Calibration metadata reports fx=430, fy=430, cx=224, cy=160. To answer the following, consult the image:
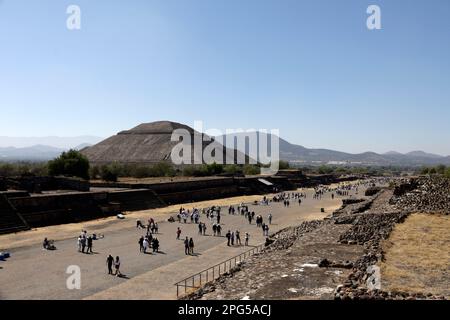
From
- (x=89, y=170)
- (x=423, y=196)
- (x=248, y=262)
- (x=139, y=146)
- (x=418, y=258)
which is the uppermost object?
(x=139, y=146)

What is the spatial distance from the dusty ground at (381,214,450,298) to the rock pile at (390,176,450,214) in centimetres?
381

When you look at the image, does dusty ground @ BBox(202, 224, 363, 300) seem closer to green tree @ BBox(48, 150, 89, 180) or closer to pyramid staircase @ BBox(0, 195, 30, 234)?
pyramid staircase @ BBox(0, 195, 30, 234)

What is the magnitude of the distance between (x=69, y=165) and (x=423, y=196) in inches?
1393

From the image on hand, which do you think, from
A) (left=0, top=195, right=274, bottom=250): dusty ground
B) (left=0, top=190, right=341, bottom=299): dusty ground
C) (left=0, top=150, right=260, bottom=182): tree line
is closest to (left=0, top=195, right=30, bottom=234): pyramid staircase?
(left=0, top=195, right=274, bottom=250): dusty ground

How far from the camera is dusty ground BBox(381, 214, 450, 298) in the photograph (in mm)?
10922

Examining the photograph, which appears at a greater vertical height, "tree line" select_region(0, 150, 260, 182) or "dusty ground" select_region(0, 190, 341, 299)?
"tree line" select_region(0, 150, 260, 182)

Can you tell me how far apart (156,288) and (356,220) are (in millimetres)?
11967

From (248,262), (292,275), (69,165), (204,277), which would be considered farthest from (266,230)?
(69,165)

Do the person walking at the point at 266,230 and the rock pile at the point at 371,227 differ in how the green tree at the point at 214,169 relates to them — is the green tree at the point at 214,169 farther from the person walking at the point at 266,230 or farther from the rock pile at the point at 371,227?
the rock pile at the point at 371,227

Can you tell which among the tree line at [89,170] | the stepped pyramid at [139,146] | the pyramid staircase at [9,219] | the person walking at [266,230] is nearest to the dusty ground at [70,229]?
the pyramid staircase at [9,219]

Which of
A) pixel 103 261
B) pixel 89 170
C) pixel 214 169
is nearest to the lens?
pixel 103 261

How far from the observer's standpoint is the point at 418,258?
1400 cm

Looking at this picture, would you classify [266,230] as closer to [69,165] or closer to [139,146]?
[69,165]

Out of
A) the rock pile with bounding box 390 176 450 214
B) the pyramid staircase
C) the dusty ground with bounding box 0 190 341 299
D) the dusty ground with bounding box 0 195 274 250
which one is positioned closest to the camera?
the dusty ground with bounding box 0 190 341 299
